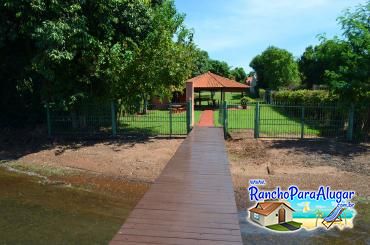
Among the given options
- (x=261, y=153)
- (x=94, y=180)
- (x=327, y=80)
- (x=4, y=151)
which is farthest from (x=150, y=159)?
(x=327, y=80)

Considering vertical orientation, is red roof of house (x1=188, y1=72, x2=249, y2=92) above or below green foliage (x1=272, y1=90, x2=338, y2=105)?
above

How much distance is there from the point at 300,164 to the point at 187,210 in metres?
7.19

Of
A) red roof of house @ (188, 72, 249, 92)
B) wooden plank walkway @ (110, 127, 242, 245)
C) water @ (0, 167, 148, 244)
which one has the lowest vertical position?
water @ (0, 167, 148, 244)

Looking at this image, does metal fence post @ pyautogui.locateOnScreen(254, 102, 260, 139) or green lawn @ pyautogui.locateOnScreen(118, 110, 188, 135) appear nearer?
metal fence post @ pyautogui.locateOnScreen(254, 102, 260, 139)

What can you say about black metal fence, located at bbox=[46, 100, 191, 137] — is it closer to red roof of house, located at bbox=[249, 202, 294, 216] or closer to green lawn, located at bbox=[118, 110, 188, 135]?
green lawn, located at bbox=[118, 110, 188, 135]

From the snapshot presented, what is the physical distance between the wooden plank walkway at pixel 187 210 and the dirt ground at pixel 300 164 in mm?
1561

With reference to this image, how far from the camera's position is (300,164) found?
12008mm

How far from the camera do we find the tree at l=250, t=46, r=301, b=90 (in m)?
50.1

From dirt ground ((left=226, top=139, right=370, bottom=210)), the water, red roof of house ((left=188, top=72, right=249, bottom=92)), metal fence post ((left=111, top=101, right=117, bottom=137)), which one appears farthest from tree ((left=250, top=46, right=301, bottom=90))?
the water

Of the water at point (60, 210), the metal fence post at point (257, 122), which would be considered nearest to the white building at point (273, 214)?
the water at point (60, 210)

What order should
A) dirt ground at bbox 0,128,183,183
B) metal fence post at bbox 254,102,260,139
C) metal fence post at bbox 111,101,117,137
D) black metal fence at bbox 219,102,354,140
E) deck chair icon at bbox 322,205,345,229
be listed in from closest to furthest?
1. deck chair icon at bbox 322,205,345,229
2. dirt ground at bbox 0,128,183,183
3. black metal fence at bbox 219,102,354,140
4. metal fence post at bbox 254,102,260,139
5. metal fence post at bbox 111,101,117,137

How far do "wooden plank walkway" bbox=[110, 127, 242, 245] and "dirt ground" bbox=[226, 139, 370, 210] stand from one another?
61.5 inches

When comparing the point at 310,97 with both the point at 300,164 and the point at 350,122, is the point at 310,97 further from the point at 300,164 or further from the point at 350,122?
the point at 300,164

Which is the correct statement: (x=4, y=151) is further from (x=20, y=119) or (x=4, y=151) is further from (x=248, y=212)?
(x=248, y=212)
